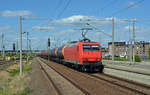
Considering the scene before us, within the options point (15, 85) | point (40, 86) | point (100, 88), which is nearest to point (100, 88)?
point (100, 88)

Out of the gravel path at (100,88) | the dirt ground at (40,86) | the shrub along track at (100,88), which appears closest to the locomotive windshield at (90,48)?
the dirt ground at (40,86)

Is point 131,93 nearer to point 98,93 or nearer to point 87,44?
point 98,93

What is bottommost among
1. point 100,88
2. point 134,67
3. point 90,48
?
point 100,88

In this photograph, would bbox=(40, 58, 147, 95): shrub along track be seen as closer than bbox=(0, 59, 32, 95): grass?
Yes

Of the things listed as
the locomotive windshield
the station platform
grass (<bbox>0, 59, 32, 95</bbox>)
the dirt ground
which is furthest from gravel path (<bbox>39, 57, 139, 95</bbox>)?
the locomotive windshield

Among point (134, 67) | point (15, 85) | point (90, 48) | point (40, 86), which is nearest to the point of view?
A: point (40, 86)

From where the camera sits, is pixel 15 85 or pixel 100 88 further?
pixel 15 85

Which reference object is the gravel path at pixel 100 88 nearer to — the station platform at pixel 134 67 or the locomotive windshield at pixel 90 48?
the station platform at pixel 134 67

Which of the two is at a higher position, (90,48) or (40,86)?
(90,48)

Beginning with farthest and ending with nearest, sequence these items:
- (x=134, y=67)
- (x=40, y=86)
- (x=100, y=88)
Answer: (x=134, y=67) → (x=40, y=86) → (x=100, y=88)

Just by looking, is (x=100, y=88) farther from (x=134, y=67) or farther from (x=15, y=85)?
(x=134, y=67)

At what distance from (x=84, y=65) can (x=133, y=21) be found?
647 inches

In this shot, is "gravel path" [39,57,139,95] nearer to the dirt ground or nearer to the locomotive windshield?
the dirt ground

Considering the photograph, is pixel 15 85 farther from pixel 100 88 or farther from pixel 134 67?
pixel 134 67
